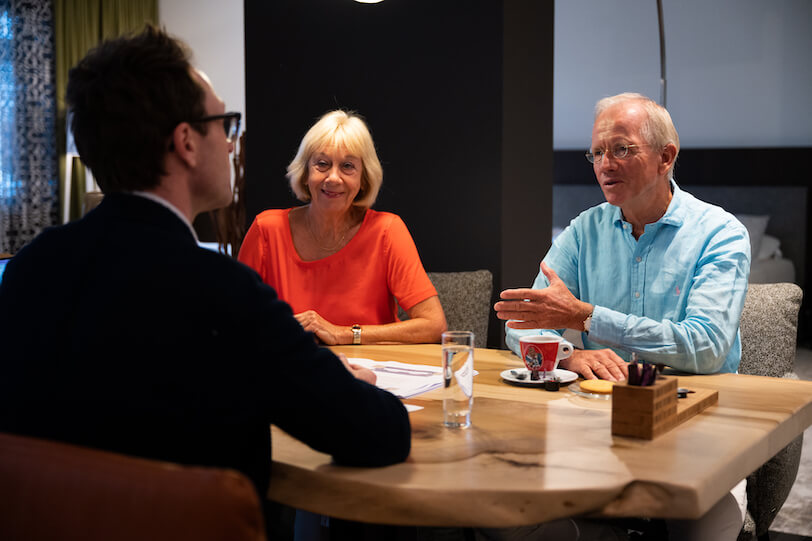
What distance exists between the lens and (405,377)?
1.65m

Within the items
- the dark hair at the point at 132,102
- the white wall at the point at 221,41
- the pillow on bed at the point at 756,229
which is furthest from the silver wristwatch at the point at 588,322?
the white wall at the point at 221,41

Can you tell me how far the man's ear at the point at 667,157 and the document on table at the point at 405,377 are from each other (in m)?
0.78

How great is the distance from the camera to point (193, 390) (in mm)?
916

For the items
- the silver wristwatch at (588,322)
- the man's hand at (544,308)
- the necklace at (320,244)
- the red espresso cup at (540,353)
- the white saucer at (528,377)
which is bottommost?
the white saucer at (528,377)

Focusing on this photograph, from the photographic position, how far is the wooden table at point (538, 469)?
98 cm

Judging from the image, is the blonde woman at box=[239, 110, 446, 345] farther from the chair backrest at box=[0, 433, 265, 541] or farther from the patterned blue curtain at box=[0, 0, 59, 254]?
the patterned blue curtain at box=[0, 0, 59, 254]

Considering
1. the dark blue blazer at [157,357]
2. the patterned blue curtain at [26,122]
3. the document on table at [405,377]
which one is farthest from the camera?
the patterned blue curtain at [26,122]

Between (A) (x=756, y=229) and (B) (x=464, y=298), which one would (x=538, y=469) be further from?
(A) (x=756, y=229)

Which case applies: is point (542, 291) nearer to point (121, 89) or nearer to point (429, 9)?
point (121, 89)

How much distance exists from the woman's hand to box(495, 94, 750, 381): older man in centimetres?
46

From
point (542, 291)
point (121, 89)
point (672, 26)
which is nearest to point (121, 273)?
point (121, 89)

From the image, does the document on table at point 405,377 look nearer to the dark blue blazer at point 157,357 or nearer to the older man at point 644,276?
the older man at point 644,276

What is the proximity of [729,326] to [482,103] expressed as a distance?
135cm

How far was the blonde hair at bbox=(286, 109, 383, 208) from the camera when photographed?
243 cm
